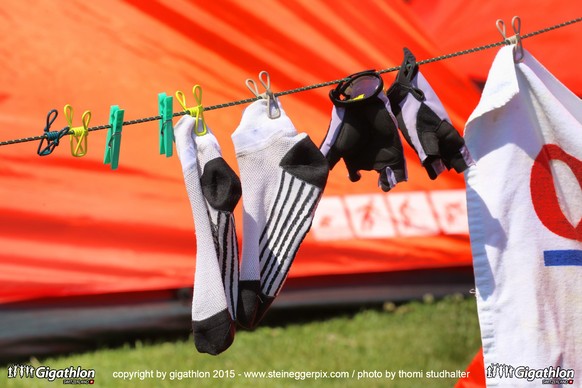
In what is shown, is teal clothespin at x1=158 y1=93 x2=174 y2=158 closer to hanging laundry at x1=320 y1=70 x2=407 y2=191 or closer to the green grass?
hanging laundry at x1=320 y1=70 x2=407 y2=191

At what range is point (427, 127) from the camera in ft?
4.55

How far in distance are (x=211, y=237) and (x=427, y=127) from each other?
0.42 m

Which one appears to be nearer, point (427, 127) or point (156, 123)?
point (427, 127)

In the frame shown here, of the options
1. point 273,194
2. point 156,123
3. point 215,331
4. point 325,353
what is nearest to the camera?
point 215,331

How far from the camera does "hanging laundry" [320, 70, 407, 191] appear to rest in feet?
4.58

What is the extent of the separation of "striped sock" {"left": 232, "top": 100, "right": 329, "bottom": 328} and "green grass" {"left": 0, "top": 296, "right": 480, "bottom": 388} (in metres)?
1.12

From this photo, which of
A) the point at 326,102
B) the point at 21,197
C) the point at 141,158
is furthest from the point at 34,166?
the point at 326,102

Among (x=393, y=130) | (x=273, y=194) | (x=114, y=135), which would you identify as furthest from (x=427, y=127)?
(x=114, y=135)

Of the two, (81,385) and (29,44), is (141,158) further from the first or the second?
(81,385)

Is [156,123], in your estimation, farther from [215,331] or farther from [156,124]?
[215,331]

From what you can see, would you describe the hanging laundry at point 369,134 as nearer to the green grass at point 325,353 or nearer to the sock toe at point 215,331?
the sock toe at point 215,331

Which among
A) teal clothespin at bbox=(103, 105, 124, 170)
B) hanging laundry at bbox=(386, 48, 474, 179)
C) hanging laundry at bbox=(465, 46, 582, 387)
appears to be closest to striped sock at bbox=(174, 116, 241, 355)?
teal clothespin at bbox=(103, 105, 124, 170)

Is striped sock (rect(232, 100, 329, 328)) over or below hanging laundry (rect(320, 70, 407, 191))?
below

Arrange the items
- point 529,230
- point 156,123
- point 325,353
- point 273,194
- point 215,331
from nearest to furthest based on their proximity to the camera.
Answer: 1. point 215,331
2. point 273,194
3. point 529,230
4. point 156,123
5. point 325,353
